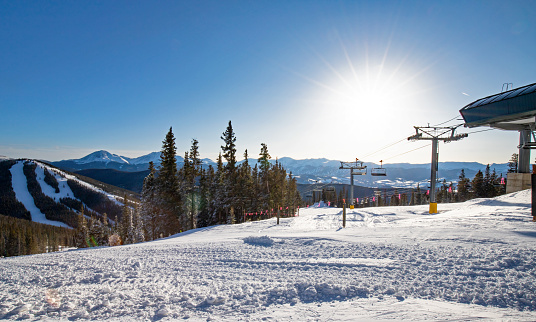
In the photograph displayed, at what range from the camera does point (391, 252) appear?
6.75 m

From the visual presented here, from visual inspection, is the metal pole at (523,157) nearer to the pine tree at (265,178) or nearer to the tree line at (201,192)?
the tree line at (201,192)

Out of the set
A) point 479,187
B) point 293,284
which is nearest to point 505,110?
point 293,284

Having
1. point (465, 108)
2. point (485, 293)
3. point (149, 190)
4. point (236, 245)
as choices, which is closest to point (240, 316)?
point (485, 293)

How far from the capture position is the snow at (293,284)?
3785 mm

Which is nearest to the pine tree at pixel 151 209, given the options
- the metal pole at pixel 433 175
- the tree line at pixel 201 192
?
the tree line at pixel 201 192

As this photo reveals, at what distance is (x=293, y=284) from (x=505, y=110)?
20040 millimetres

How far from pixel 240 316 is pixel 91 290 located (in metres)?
3.17

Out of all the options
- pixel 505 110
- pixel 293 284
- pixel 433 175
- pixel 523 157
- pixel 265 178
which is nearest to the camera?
pixel 293 284

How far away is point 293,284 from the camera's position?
4.78 meters

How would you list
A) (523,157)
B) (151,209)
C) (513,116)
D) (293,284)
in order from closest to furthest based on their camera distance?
(293,284) < (513,116) < (523,157) < (151,209)

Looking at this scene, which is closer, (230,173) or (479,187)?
(230,173)

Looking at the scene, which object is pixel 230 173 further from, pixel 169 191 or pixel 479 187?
pixel 479 187

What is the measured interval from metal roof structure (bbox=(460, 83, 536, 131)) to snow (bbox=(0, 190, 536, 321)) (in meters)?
11.7

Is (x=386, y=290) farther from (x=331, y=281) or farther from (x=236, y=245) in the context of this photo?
(x=236, y=245)
